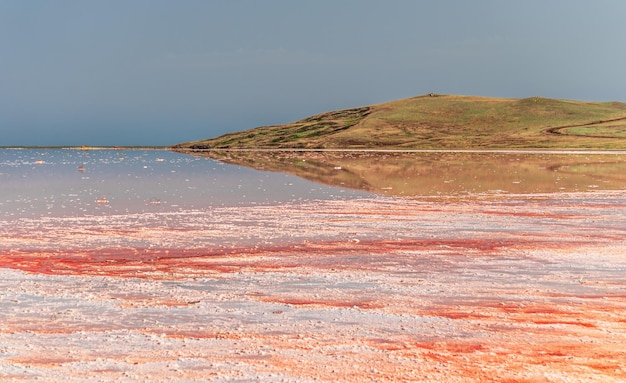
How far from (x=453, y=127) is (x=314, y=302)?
135014 mm

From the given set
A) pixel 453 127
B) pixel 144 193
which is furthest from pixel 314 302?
pixel 453 127

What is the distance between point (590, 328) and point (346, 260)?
687cm

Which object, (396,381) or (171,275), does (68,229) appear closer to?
(171,275)

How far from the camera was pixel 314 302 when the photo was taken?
13008 mm

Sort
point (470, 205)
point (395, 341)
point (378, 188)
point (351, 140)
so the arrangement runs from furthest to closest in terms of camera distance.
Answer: point (351, 140)
point (378, 188)
point (470, 205)
point (395, 341)

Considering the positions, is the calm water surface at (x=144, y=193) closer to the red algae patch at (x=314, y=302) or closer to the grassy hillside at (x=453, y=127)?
the red algae patch at (x=314, y=302)

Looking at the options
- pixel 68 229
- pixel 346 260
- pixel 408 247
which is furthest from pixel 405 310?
pixel 68 229

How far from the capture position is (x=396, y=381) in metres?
9.05

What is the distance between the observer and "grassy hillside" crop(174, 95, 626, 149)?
121m

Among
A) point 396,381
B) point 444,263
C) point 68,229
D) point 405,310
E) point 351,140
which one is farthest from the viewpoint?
point 351,140

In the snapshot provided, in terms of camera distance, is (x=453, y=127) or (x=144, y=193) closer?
(x=144, y=193)

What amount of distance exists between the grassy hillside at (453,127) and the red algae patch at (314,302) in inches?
3636

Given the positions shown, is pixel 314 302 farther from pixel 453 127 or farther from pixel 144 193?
pixel 453 127

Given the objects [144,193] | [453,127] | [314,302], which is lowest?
[314,302]
